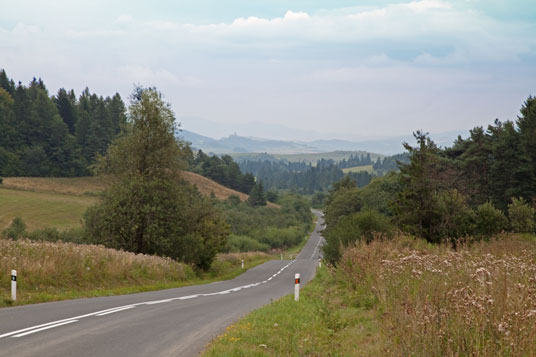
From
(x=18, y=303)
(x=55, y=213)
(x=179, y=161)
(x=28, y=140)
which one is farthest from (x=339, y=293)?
(x=28, y=140)

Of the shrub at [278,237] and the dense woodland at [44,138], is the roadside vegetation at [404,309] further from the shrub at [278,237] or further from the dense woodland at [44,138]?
the dense woodland at [44,138]

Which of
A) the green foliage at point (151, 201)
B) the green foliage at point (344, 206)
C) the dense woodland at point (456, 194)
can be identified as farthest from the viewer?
the green foliage at point (344, 206)

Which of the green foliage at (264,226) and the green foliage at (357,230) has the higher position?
the green foliage at (357,230)

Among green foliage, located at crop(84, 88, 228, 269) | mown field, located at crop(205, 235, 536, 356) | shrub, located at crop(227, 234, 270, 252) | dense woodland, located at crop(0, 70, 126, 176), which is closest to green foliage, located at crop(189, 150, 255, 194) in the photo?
dense woodland, located at crop(0, 70, 126, 176)

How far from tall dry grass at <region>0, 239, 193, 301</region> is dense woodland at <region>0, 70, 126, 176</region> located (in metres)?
89.8

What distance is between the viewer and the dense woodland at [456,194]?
28859 millimetres

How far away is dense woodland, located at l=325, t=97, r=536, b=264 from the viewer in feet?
94.7

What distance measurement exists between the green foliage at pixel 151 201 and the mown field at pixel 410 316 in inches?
742

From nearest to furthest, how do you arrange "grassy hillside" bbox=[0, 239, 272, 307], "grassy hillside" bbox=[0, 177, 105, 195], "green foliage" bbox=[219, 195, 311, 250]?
"grassy hillside" bbox=[0, 239, 272, 307] → "grassy hillside" bbox=[0, 177, 105, 195] → "green foliage" bbox=[219, 195, 311, 250]

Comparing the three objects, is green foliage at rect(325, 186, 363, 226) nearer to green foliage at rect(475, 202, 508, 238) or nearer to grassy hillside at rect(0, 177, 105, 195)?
grassy hillside at rect(0, 177, 105, 195)

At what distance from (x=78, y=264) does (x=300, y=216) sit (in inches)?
5202

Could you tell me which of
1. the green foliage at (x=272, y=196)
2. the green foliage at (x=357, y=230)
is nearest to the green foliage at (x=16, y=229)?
the green foliage at (x=357, y=230)

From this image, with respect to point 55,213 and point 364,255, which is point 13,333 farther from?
point 55,213

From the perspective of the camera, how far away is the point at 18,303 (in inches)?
558
